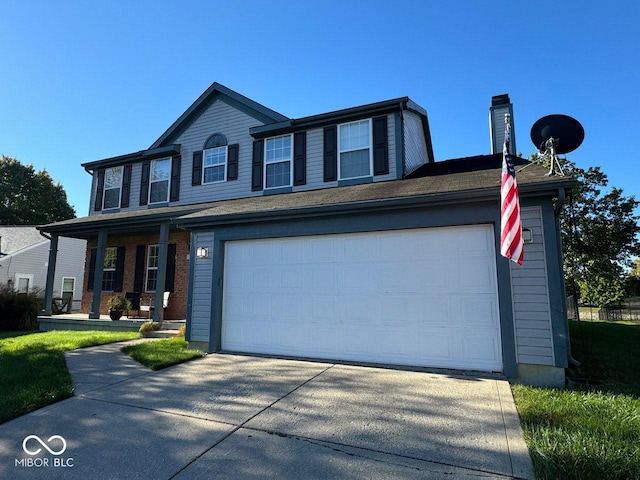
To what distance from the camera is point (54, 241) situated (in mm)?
12070

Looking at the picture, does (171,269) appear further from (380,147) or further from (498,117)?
(498,117)

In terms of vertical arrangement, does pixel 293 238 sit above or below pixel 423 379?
above

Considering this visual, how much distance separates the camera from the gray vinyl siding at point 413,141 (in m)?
9.25

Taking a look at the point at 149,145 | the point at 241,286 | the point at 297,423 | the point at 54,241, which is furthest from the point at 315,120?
the point at 54,241

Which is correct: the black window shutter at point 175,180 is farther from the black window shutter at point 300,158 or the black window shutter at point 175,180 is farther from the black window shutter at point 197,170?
the black window shutter at point 300,158

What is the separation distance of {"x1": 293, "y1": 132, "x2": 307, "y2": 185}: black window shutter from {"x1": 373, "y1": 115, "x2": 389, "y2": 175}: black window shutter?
6.62ft

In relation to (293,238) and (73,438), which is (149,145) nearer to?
(293,238)

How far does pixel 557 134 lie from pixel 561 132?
0.21ft

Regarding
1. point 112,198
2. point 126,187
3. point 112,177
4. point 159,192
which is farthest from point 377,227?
point 112,177

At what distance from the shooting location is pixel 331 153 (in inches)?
373

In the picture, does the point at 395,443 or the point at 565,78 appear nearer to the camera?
the point at 395,443

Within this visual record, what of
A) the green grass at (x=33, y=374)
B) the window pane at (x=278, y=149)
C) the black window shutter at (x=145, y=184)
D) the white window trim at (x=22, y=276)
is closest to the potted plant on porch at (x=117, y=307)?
the green grass at (x=33, y=374)

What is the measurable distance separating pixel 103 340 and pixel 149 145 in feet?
22.8

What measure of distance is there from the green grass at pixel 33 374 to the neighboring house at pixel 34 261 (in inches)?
543
